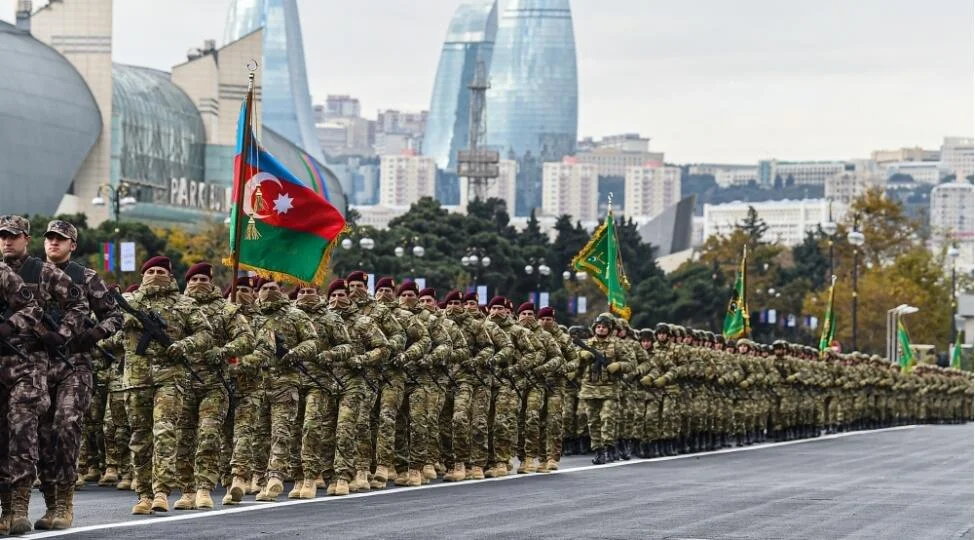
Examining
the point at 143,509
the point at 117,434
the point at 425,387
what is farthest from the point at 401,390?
the point at 143,509

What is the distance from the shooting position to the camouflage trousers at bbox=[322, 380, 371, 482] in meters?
19.4

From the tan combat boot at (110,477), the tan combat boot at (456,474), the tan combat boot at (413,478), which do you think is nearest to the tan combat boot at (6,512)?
the tan combat boot at (110,477)

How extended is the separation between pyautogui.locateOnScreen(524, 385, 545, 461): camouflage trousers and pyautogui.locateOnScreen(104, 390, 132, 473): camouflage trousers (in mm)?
5456

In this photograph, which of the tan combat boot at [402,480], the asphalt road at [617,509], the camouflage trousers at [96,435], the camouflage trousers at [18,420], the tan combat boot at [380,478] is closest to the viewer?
the camouflage trousers at [18,420]

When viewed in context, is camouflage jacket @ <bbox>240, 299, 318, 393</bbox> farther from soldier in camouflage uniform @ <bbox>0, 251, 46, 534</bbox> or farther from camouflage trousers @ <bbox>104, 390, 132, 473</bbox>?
soldier in camouflage uniform @ <bbox>0, 251, 46, 534</bbox>

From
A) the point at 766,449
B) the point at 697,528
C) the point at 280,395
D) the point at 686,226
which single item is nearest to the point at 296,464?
the point at 280,395

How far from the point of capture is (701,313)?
103 metres

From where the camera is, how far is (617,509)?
60.2 ft

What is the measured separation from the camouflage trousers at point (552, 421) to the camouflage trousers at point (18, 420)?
11.0m

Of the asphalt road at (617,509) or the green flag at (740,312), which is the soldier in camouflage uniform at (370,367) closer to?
the asphalt road at (617,509)

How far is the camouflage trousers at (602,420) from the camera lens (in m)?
27.3

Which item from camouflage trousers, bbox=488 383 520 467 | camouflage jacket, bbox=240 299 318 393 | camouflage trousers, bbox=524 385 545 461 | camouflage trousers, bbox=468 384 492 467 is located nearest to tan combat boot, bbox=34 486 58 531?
camouflage jacket, bbox=240 299 318 393

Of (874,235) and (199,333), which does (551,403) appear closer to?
(199,333)

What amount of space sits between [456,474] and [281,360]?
417 centimetres
